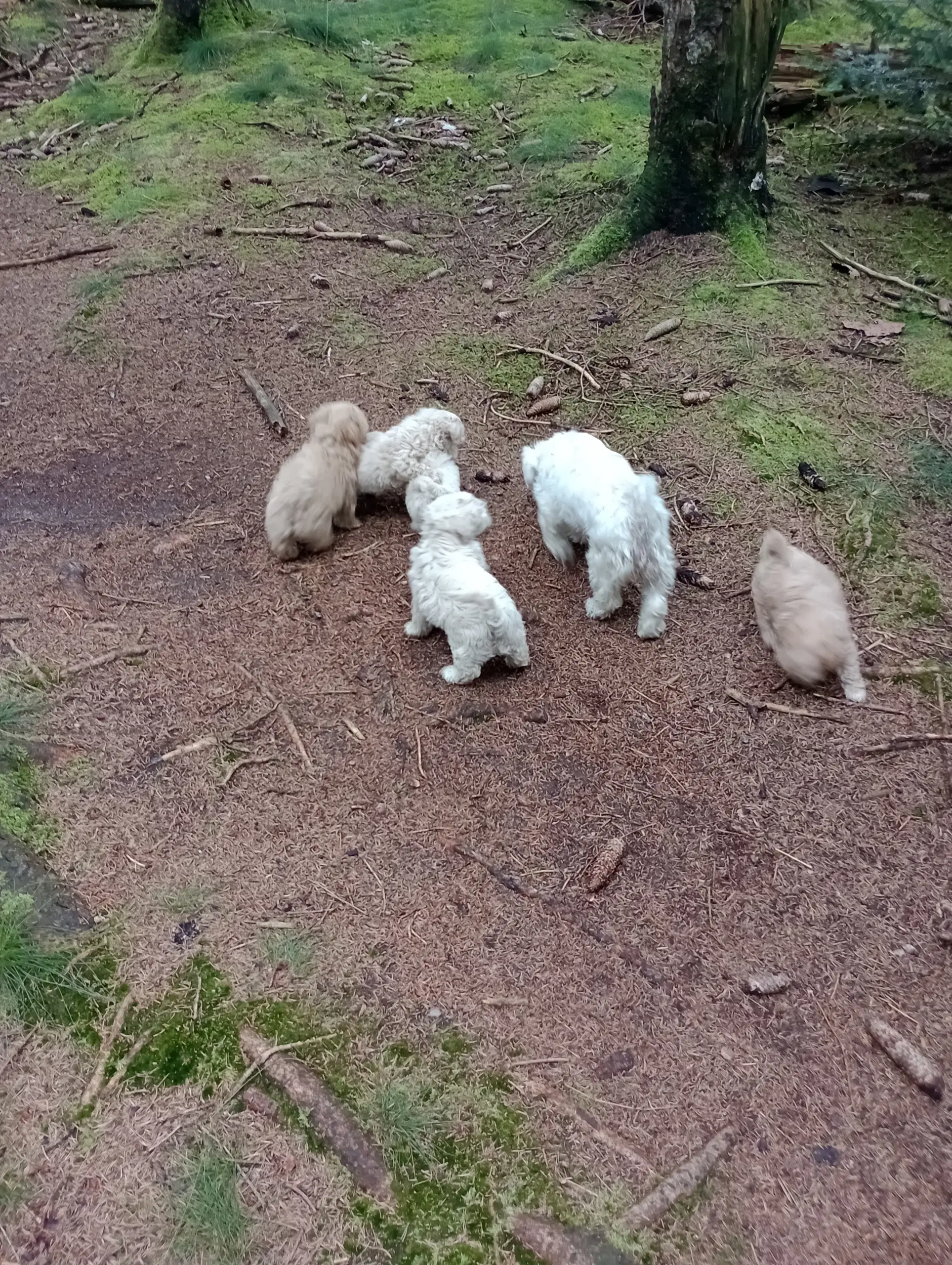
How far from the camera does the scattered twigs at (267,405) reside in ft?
19.8

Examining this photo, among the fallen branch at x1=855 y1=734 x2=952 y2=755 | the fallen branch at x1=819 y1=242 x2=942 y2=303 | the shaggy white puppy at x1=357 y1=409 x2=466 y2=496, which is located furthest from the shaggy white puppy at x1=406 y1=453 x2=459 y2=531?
the fallen branch at x1=819 y1=242 x2=942 y2=303

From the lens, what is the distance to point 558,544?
4.81 m

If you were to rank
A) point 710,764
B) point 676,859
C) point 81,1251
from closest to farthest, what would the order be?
point 81,1251 < point 676,859 < point 710,764

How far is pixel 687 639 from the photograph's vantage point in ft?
14.5

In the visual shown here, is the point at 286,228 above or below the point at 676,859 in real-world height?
above

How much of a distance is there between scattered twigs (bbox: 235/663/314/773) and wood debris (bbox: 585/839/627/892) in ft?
4.31

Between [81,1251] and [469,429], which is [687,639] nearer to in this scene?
[469,429]

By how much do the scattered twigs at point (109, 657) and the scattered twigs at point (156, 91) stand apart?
27.9 feet

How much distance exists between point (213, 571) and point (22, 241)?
566 cm

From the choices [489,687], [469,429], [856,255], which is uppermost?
[856,255]

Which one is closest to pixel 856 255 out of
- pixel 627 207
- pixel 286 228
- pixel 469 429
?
pixel 627 207

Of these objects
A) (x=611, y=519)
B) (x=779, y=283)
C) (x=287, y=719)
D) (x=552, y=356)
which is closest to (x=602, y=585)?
(x=611, y=519)

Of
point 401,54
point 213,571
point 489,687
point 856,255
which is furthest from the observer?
point 401,54

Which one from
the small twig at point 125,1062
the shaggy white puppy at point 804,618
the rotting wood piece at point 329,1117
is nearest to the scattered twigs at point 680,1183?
the rotting wood piece at point 329,1117
